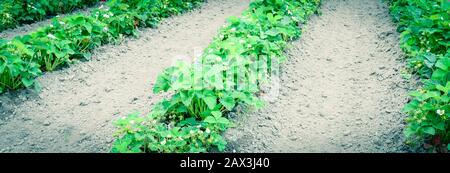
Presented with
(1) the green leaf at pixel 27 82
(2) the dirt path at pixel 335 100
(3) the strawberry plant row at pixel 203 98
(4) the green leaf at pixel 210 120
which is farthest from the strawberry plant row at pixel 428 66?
(1) the green leaf at pixel 27 82

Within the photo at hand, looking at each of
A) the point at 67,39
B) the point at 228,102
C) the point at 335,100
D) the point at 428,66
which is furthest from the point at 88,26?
the point at 428,66

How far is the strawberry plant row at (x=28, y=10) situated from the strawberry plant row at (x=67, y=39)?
2458 mm

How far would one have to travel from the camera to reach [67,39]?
20.4 ft

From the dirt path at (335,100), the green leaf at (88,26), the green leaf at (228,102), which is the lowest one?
the dirt path at (335,100)

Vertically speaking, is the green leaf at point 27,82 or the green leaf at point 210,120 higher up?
the green leaf at point 210,120

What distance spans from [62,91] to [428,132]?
15.8ft

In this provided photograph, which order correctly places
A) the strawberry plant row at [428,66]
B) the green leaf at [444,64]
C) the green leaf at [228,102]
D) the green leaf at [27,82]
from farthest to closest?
the green leaf at [27,82], the green leaf at [444,64], the green leaf at [228,102], the strawberry plant row at [428,66]

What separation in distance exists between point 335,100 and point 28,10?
25.0ft

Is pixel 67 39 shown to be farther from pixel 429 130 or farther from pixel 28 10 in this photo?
pixel 429 130

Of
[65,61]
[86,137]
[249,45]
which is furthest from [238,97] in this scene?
[65,61]

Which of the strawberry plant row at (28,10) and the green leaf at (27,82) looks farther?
the strawberry plant row at (28,10)

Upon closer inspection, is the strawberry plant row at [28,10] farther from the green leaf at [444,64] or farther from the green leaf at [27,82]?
the green leaf at [444,64]

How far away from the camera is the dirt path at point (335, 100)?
425 cm
